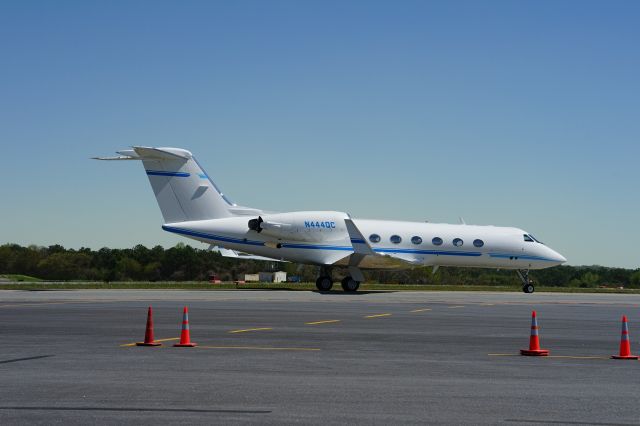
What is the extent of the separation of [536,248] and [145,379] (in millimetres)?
38400

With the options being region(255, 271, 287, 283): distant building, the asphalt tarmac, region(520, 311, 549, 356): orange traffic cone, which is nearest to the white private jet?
the asphalt tarmac

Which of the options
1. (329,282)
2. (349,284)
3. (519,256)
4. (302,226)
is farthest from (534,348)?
(519,256)

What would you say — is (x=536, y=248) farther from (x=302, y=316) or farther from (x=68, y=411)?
(x=68, y=411)

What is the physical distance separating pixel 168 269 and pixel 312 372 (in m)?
63.3

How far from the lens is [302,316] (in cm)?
2358

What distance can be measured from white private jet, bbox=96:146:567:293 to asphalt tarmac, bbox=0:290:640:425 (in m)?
18.2

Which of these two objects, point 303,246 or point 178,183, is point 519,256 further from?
point 178,183

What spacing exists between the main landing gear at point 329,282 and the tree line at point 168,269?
25.7 metres

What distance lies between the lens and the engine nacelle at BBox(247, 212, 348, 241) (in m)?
42.1

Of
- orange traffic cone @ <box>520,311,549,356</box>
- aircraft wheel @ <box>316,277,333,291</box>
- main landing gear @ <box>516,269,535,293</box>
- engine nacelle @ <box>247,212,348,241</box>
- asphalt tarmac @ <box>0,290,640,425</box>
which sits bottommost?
asphalt tarmac @ <box>0,290,640,425</box>

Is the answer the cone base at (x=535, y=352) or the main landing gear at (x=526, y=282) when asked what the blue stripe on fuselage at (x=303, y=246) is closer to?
the main landing gear at (x=526, y=282)

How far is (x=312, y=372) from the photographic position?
11.9 meters

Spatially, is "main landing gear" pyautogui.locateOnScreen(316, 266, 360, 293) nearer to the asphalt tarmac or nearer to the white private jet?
the white private jet

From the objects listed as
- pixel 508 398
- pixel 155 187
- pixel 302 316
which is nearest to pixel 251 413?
pixel 508 398
